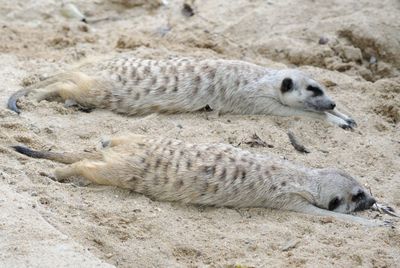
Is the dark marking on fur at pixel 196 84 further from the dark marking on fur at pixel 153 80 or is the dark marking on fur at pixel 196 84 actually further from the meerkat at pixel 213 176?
the meerkat at pixel 213 176

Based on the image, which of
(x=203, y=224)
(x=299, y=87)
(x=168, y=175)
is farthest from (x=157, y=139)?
(x=299, y=87)

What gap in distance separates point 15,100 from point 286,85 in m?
1.52

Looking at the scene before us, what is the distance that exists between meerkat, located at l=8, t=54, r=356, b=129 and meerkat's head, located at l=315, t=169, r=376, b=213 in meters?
0.85

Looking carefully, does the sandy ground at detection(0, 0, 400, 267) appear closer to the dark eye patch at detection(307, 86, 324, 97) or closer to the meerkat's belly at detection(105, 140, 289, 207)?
the meerkat's belly at detection(105, 140, 289, 207)

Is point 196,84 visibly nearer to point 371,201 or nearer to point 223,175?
point 223,175

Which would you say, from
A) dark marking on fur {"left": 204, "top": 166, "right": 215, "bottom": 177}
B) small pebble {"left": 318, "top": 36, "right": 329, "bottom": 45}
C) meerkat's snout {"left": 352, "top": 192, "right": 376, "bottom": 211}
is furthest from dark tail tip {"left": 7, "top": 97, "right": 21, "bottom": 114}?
small pebble {"left": 318, "top": 36, "right": 329, "bottom": 45}

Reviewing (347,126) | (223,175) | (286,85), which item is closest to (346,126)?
(347,126)

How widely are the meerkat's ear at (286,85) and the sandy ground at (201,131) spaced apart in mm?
253

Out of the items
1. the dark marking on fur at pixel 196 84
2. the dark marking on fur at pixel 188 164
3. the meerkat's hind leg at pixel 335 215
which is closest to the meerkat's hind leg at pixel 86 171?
the dark marking on fur at pixel 188 164

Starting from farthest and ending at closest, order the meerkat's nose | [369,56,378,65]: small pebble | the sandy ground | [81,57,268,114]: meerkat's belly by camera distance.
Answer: [369,56,378,65]: small pebble
[81,57,268,114]: meerkat's belly
the meerkat's nose
the sandy ground

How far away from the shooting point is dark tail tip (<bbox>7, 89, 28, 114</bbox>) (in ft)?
12.7

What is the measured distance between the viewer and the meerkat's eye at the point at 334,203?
3461mm

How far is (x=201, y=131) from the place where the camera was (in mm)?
3951

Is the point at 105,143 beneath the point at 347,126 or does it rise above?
above
